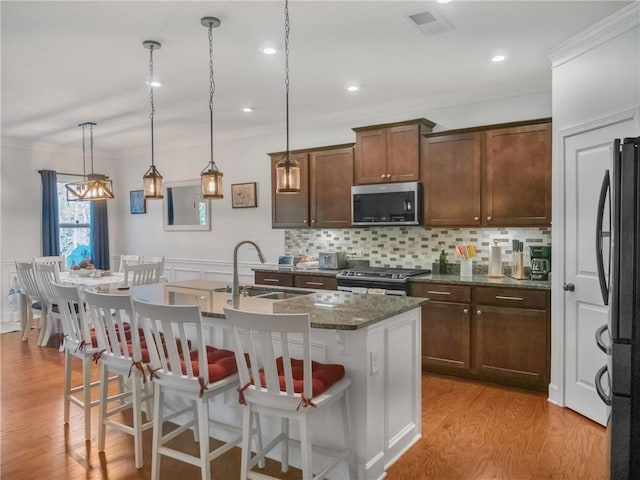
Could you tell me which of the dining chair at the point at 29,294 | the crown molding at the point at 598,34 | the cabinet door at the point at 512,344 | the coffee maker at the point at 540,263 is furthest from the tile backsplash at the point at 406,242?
the dining chair at the point at 29,294

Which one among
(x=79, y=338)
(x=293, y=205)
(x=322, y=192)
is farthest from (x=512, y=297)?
(x=79, y=338)

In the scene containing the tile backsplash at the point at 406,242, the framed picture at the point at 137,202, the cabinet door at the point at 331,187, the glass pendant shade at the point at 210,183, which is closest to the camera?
the glass pendant shade at the point at 210,183

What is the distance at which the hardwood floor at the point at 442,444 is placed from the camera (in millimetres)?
2582

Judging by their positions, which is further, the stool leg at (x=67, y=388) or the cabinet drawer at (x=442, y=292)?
the cabinet drawer at (x=442, y=292)

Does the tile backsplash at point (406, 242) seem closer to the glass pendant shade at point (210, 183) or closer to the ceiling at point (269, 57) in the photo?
the ceiling at point (269, 57)

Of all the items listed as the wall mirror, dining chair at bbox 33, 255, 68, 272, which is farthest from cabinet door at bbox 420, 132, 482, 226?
dining chair at bbox 33, 255, 68, 272

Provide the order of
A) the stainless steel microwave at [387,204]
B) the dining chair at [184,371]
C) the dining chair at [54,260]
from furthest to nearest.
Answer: the dining chair at [54,260] < the stainless steel microwave at [387,204] < the dining chair at [184,371]

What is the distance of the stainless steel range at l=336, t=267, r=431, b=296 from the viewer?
4.32 m

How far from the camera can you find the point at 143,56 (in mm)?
3553

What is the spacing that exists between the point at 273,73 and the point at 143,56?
1.06 m

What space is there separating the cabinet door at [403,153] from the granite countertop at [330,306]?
1894 mm

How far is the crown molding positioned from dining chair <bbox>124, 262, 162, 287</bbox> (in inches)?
171

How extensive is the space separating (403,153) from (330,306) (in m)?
2.45

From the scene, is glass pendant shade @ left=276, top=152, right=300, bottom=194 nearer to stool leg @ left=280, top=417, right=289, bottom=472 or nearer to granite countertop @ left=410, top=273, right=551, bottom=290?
stool leg @ left=280, top=417, right=289, bottom=472
